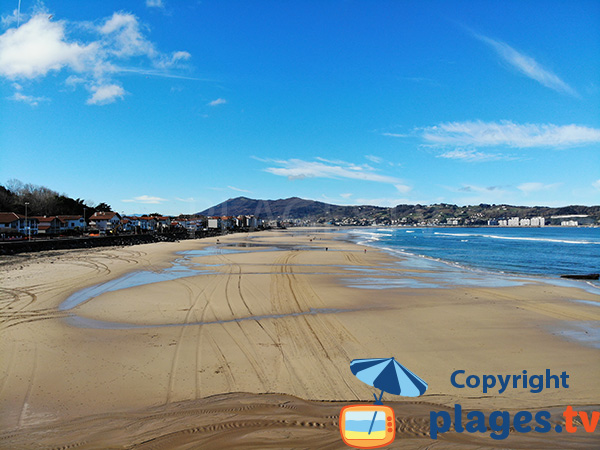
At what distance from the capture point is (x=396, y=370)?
5312 mm

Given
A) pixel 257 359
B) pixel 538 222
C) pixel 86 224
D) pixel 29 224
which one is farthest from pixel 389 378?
pixel 538 222

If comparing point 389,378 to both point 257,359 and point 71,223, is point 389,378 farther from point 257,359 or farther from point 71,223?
point 71,223

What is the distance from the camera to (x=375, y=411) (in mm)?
4422

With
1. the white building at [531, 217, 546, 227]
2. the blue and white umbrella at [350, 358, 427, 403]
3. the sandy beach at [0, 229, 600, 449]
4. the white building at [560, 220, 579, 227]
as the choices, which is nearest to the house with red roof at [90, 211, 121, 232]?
the sandy beach at [0, 229, 600, 449]

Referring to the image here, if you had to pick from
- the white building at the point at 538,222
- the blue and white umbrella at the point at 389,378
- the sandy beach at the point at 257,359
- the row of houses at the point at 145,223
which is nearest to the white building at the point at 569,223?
the white building at the point at 538,222

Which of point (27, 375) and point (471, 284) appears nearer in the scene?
point (27, 375)

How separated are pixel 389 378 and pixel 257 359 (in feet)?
12.7

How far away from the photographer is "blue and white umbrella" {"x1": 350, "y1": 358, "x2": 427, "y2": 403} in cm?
496

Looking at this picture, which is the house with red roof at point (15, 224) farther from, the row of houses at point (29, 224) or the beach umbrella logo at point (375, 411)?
the beach umbrella logo at point (375, 411)

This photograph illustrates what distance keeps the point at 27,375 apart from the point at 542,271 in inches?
1261

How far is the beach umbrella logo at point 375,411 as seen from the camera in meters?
4.32

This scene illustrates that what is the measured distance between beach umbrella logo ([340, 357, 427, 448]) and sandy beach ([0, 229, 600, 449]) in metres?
0.60

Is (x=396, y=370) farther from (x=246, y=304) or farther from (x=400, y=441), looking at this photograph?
(x=246, y=304)

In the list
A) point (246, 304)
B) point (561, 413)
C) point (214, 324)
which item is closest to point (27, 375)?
point (214, 324)
